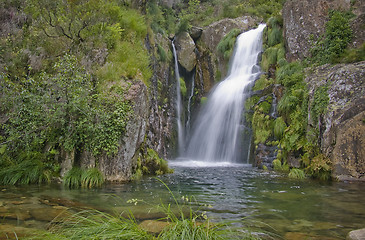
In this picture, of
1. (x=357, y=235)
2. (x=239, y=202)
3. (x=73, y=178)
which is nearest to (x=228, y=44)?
(x=73, y=178)

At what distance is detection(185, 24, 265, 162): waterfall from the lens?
14.5 metres

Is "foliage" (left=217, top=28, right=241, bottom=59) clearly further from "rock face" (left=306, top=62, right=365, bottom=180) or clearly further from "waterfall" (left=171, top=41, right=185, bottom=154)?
"rock face" (left=306, top=62, right=365, bottom=180)

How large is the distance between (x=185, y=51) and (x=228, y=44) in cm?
303

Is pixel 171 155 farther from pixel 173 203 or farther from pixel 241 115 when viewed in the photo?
pixel 173 203

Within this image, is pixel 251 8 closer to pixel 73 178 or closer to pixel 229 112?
pixel 229 112

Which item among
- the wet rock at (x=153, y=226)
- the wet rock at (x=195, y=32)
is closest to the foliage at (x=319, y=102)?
the wet rock at (x=153, y=226)

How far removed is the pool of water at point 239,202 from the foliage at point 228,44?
12714 millimetres

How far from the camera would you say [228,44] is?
63.2ft

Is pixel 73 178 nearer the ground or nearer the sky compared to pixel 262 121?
nearer the ground

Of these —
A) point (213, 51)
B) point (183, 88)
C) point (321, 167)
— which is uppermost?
point (213, 51)

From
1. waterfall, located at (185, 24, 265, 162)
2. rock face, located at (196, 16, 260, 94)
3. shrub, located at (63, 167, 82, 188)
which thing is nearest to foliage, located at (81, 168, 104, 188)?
shrub, located at (63, 167, 82, 188)

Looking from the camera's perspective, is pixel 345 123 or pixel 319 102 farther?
pixel 319 102

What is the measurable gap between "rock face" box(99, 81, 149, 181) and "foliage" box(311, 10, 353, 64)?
835 centimetres

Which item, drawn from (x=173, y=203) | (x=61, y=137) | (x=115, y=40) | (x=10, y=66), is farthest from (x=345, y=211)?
(x=10, y=66)
